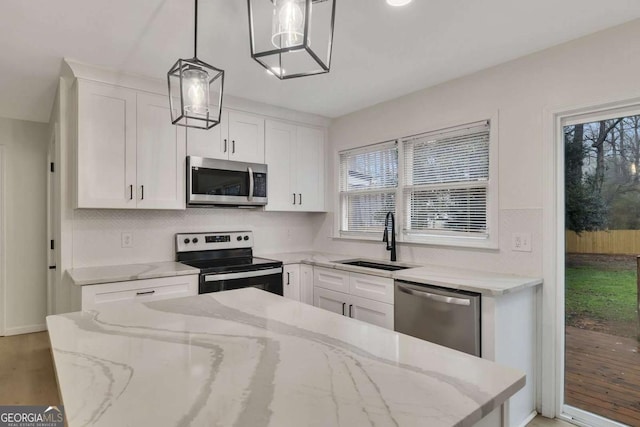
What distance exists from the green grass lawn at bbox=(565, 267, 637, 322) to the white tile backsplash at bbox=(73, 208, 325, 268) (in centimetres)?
254

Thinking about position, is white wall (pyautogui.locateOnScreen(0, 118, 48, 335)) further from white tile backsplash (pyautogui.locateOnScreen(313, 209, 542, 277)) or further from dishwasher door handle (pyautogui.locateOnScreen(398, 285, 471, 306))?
dishwasher door handle (pyautogui.locateOnScreen(398, 285, 471, 306))

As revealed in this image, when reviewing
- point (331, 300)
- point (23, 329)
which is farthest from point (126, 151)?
point (23, 329)

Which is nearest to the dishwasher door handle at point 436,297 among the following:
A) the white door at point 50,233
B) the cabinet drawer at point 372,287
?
the cabinet drawer at point 372,287

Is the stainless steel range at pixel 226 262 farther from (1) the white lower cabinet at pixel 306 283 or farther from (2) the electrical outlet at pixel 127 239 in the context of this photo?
(2) the electrical outlet at pixel 127 239

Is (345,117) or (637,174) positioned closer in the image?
(637,174)

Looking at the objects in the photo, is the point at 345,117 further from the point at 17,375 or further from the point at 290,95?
the point at 17,375

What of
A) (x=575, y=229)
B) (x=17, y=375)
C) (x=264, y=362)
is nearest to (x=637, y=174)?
(x=575, y=229)

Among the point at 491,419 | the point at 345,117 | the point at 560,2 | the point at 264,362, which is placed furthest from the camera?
the point at 345,117

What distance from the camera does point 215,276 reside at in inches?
112

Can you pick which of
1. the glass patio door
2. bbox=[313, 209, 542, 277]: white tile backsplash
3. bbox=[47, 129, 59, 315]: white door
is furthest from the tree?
bbox=[47, 129, 59, 315]: white door

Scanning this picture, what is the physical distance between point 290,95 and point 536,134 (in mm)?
2019

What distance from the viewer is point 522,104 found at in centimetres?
249

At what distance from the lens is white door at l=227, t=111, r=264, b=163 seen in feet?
11.1

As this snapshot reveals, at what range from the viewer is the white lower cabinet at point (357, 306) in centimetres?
266
